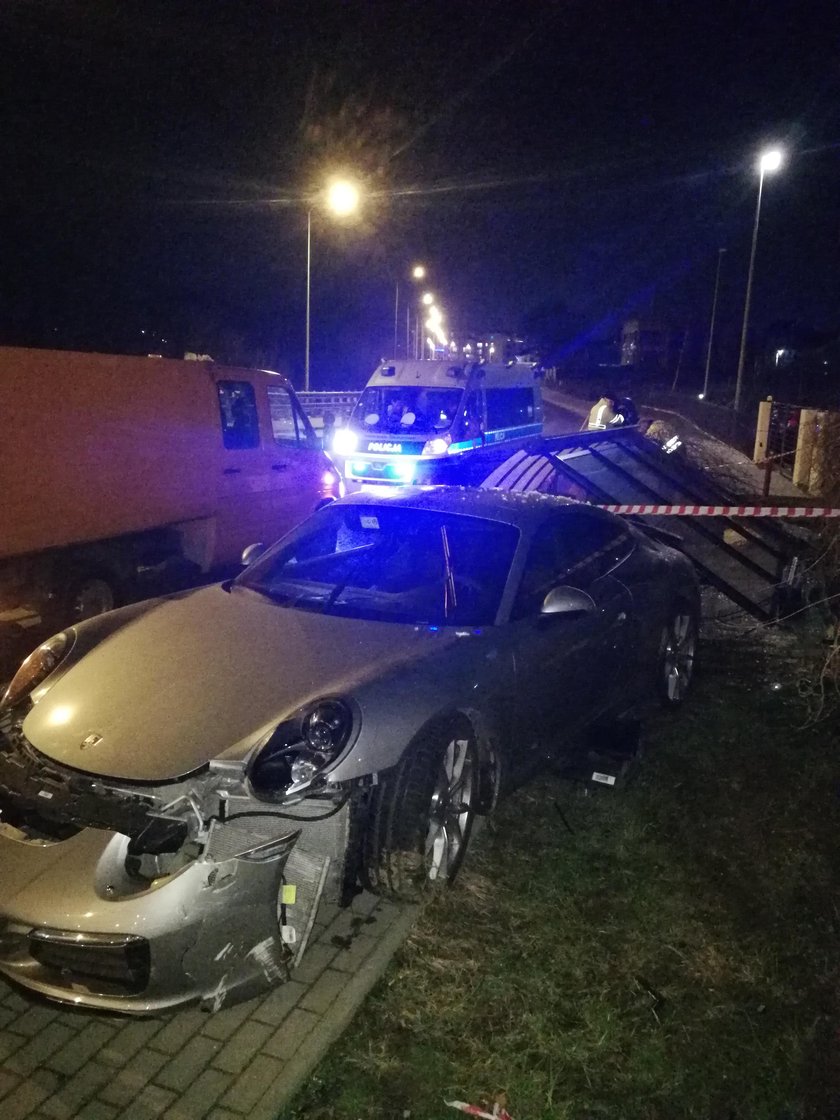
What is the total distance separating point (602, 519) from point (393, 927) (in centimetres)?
289

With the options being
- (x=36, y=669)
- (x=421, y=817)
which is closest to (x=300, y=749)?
(x=421, y=817)

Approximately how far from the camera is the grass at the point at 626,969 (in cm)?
286

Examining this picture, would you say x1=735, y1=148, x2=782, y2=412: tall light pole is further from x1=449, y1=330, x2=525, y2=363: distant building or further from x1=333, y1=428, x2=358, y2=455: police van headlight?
x1=449, y1=330, x2=525, y2=363: distant building

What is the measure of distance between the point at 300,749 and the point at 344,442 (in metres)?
12.7

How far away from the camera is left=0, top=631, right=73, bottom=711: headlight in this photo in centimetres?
370

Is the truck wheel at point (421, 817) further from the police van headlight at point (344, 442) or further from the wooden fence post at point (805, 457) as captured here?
the police van headlight at point (344, 442)

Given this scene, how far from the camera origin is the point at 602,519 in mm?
5559

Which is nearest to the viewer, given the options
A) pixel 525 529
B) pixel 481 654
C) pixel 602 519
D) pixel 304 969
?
pixel 304 969

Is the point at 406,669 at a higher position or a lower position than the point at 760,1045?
higher

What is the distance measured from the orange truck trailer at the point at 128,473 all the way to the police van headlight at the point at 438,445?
466cm

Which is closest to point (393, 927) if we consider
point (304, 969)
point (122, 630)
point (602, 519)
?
point (304, 969)

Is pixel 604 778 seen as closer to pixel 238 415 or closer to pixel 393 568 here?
pixel 393 568

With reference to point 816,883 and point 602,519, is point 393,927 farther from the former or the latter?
point 602,519

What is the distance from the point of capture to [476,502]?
195 inches
